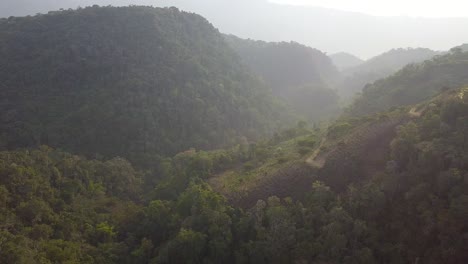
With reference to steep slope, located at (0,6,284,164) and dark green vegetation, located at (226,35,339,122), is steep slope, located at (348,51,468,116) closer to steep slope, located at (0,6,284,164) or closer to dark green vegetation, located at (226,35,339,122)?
steep slope, located at (0,6,284,164)

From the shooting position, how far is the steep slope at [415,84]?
A: 115 feet

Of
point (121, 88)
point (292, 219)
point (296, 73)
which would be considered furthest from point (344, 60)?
point (292, 219)

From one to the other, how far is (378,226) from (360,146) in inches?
250

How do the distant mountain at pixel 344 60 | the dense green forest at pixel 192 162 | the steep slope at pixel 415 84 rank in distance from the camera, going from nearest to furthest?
the dense green forest at pixel 192 162 < the steep slope at pixel 415 84 < the distant mountain at pixel 344 60

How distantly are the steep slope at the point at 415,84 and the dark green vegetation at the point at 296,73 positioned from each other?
60.0 ft

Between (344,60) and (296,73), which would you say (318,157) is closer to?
(296,73)

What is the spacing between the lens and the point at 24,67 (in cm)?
4200

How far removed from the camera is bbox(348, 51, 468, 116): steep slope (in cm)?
3506

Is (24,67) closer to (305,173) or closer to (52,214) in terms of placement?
(52,214)

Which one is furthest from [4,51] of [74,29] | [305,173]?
[305,173]

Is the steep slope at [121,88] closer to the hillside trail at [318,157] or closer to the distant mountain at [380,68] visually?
the hillside trail at [318,157]

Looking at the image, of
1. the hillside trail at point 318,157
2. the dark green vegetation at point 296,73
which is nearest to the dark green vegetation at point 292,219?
the hillside trail at point 318,157

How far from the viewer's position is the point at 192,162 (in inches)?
1099

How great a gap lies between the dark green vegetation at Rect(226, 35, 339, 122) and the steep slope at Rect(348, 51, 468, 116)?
18.3 m
